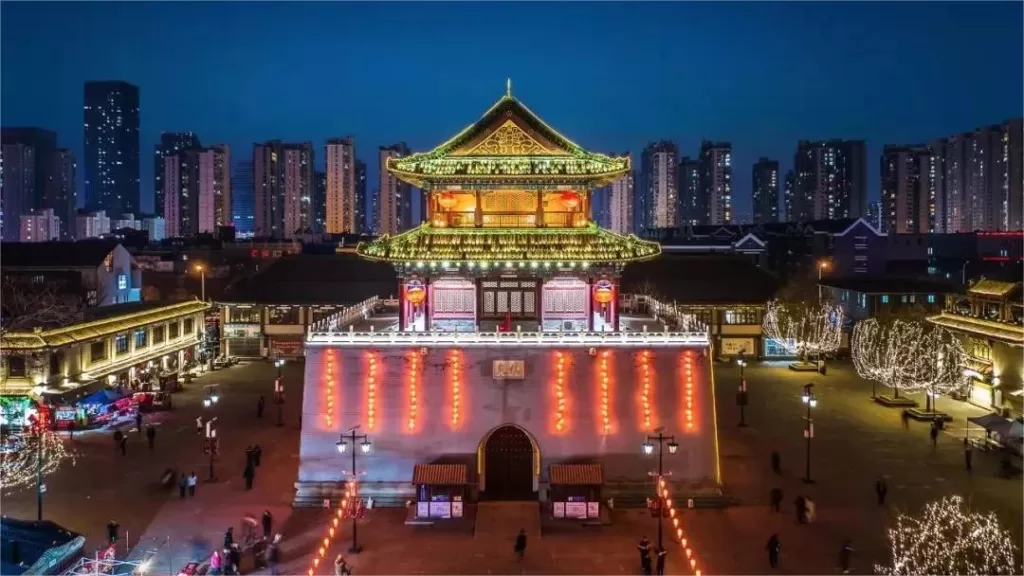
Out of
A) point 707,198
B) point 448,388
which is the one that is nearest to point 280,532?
point 448,388

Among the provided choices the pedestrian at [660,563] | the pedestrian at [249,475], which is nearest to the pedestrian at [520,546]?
the pedestrian at [660,563]

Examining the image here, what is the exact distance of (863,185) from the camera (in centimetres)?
12594

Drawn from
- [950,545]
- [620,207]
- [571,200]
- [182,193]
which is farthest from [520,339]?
[182,193]

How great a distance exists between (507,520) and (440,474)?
8.57 feet

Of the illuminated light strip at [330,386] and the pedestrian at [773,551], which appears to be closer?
the pedestrian at [773,551]

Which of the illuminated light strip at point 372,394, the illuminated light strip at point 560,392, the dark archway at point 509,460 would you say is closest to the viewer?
the illuminated light strip at point 560,392

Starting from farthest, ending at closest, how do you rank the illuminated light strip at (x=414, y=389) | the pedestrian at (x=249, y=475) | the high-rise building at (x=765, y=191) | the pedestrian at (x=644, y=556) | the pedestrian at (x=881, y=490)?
the high-rise building at (x=765, y=191)
the pedestrian at (x=249, y=475)
the illuminated light strip at (x=414, y=389)
the pedestrian at (x=881, y=490)
the pedestrian at (x=644, y=556)

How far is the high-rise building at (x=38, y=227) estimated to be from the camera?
318 ft

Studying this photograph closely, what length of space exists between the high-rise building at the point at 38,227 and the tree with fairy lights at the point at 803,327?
87247 mm

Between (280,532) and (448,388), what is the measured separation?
22.5 ft

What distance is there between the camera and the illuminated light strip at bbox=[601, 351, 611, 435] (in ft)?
86.4

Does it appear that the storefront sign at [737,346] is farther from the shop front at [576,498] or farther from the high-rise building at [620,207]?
the high-rise building at [620,207]

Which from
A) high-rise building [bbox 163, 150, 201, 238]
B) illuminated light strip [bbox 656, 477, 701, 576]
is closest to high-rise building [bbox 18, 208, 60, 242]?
high-rise building [bbox 163, 150, 201, 238]

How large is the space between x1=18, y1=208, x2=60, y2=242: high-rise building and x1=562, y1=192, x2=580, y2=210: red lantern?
293 ft
